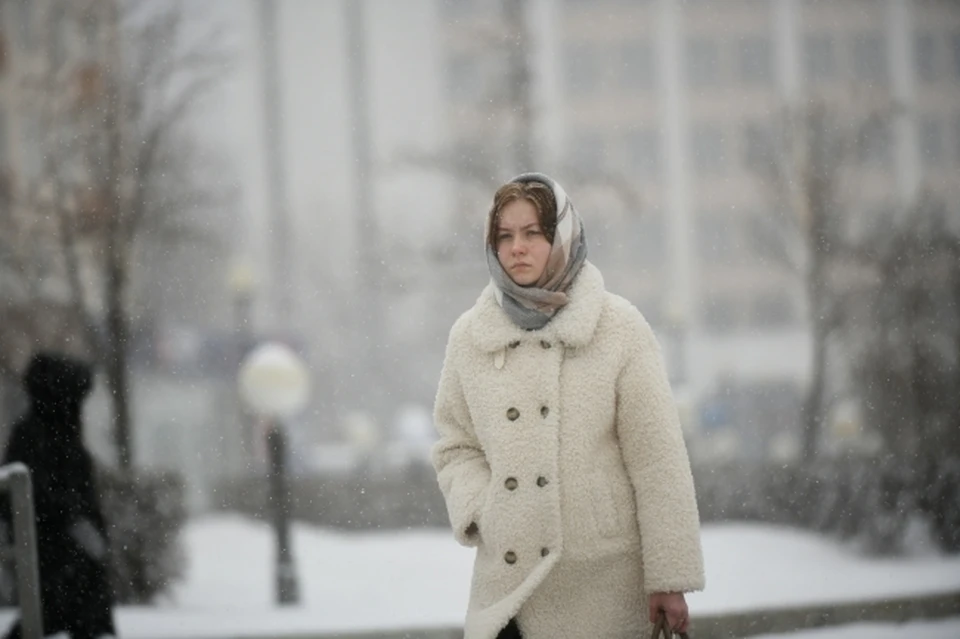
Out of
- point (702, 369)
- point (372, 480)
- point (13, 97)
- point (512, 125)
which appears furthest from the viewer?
point (702, 369)

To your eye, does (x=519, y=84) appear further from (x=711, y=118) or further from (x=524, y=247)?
(x=711, y=118)

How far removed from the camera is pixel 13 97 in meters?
9.92

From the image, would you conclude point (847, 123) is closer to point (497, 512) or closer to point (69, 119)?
point (69, 119)

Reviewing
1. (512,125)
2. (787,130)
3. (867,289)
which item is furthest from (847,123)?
(512,125)

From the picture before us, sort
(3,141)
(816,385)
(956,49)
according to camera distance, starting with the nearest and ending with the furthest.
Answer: (956,49) → (3,141) → (816,385)

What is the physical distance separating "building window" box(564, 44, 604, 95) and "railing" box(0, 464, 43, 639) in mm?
41933

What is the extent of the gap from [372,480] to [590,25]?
34438 mm

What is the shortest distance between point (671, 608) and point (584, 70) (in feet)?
156

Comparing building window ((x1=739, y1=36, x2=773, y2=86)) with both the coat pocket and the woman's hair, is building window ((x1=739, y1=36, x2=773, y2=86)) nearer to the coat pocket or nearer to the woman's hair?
the woman's hair

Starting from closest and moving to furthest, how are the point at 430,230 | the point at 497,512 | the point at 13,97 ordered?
the point at 497,512 → the point at 13,97 → the point at 430,230

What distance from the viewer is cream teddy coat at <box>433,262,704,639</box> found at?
2713mm

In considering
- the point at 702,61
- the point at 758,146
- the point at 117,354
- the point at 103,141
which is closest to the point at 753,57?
the point at 702,61

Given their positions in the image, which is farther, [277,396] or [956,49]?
[956,49]

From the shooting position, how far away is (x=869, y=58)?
1497 centimetres
